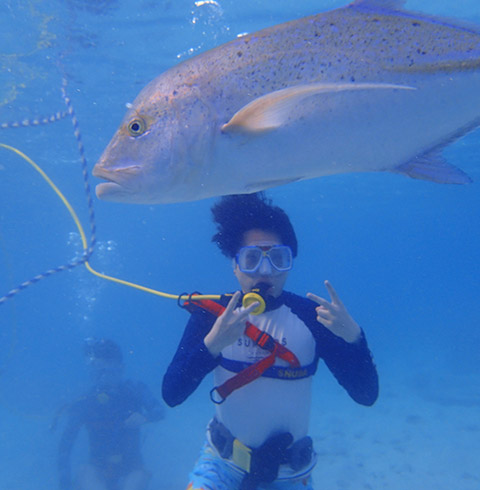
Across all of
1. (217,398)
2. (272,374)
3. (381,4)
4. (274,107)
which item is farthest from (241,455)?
(381,4)

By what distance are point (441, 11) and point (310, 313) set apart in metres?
10.7

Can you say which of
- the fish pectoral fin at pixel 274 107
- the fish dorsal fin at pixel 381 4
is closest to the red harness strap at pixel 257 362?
the fish pectoral fin at pixel 274 107

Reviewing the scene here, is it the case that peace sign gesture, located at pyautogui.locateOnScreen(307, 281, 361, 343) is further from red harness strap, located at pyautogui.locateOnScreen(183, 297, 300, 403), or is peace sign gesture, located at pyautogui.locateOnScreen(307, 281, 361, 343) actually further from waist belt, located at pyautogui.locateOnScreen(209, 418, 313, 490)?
waist belt, located at pyautogui.locateOnScreen(209, 418, 313, 490)

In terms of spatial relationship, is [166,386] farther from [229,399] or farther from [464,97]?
[464,97]

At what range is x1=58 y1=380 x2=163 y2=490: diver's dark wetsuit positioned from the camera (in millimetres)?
8625

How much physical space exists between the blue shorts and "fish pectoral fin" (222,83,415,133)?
293 centimetres

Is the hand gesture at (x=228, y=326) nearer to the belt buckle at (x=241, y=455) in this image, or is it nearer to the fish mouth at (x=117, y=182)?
the belt buckle at (x=241, y=455)

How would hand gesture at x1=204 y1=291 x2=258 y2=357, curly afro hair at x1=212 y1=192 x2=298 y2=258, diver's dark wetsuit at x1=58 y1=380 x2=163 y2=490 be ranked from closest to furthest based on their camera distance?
hand gesture at x1=204 y1=291 x2=258 y2=357 < curly afro hair at x1=212 y1=192 x2=298 y2=258 < diver's dark wetsuit at x1=58 y1=380 x2=163 y2=490

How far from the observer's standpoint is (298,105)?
50.4 inches

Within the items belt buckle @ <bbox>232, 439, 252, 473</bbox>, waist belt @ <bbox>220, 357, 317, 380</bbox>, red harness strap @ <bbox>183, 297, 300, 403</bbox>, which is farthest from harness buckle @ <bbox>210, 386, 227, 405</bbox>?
belt buckle @ <bbox>232, 439, 252, 473</bbox>

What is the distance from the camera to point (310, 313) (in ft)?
11.8

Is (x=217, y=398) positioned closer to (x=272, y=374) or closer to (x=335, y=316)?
(x=272, y=374)

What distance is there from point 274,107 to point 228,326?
72.7 inches

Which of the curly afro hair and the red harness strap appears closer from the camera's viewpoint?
the red harness strap
